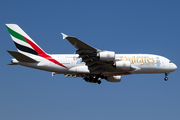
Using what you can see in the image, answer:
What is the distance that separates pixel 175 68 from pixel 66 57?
18065 millimetres

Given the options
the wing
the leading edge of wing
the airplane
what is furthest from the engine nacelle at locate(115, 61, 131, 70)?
the leading edge of wing

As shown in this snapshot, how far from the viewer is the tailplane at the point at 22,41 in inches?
1793

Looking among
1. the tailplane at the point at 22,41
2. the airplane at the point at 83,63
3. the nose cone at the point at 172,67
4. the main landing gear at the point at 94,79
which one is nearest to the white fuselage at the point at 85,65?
the airplane at the point at 83,63

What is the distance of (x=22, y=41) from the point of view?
1815 inches

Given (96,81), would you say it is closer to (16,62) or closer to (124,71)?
→ (124,71)

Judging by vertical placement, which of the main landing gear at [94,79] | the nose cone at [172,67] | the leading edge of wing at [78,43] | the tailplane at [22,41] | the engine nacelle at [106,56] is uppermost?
the tailplane at [22,41]

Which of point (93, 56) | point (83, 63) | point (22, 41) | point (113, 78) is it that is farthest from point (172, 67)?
point (22, 41)

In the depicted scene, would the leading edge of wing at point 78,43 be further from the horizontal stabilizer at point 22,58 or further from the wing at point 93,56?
the horizontal stabilizer at point 22,58

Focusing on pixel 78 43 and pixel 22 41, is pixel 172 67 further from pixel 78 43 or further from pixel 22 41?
pixel 22 41

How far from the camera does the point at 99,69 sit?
4444 cm

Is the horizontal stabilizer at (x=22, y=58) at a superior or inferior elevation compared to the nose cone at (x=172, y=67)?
superior

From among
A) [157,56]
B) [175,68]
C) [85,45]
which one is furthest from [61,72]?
[175,68]

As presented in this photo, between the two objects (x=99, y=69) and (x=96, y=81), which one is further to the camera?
(x=96, y=81)

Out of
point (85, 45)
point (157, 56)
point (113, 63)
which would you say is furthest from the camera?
point (157, 56)
